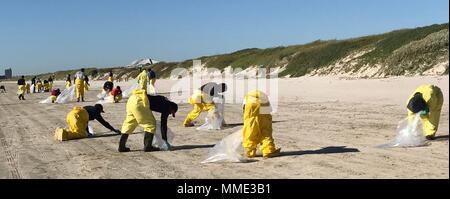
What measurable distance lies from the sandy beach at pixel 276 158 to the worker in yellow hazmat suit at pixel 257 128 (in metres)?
0.19

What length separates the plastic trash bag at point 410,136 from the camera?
873 centimetres

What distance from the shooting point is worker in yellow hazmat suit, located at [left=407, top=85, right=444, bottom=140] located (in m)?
9.11

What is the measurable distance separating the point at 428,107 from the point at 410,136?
747 millimetres

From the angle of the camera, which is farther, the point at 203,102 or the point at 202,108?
the point at 202,108

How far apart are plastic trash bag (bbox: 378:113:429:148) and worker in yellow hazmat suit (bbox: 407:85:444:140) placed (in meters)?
0.15

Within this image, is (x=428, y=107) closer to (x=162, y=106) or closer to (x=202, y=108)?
(x=162, y=106)

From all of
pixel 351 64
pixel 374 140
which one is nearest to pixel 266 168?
pixel 374 140

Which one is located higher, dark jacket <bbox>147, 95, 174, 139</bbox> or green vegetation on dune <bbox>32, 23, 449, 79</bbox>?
green vegetation on dune <bbox>32, 23, 449, 79</bbox>

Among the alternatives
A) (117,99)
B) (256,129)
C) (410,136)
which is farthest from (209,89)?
(117,99)

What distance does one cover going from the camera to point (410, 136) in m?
8.80

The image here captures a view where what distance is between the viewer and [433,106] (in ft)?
30.3

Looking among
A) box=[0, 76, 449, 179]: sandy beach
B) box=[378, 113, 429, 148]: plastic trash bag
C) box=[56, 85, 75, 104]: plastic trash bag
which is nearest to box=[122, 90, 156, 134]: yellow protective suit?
box=[0, 76, 449, 179]: sandy beach

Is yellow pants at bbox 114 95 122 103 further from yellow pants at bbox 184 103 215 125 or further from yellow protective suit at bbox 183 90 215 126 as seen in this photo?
yellow protective suit at bbox 183 90 215 126
